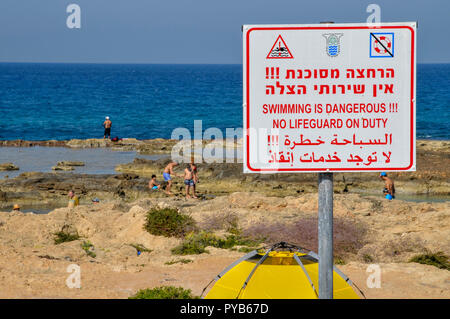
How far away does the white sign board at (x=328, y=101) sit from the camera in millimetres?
4203

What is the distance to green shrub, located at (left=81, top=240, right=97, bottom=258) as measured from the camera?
1376cm

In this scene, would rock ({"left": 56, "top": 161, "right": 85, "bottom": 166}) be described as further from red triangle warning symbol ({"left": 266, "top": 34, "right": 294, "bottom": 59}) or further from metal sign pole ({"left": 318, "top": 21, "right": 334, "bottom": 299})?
metal sign pole ({"left": 318, "top": 21, "right": 334, "bottom": 299})

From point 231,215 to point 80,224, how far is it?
150 inches

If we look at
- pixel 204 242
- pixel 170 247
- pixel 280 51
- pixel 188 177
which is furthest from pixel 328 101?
pixel 188 177

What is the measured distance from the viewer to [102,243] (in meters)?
15.0

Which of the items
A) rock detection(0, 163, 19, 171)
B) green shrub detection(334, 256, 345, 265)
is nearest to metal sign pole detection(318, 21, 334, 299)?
green shrub detection(334, 256, 345, 265)

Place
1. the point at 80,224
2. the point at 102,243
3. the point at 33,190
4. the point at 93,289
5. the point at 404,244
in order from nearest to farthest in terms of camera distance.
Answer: the point at 93,289, the point at 404,244, the point at 102,243, the point at 80,224, the point at 33,190

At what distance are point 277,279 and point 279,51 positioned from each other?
377cm

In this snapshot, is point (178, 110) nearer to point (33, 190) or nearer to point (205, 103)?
point (205, 103)

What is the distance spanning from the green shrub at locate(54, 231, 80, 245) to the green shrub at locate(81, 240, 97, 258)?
0.62 m

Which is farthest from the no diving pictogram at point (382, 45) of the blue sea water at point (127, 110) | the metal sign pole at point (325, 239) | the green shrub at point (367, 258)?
the blue sea water at point (127, 110)

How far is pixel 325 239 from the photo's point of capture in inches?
161

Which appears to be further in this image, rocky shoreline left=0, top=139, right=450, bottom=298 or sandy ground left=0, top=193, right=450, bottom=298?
rocky shoreline left=0, top=139, right=450, bottom=298
